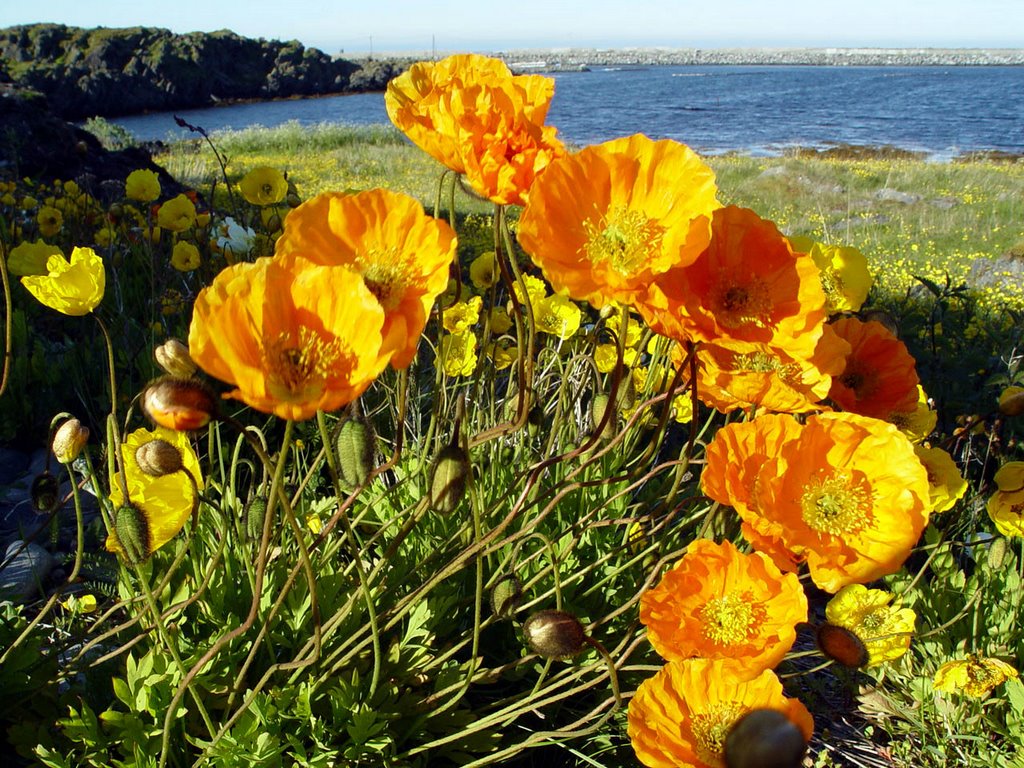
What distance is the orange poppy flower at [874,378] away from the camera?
4.80ft

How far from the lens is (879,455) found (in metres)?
1.33

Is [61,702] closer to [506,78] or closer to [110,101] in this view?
[506,78]

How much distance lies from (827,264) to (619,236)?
0.63 meters

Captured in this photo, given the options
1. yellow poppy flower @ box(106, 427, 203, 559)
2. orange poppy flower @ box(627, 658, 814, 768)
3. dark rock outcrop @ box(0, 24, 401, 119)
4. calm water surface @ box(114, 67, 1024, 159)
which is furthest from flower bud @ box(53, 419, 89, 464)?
dark rock outcrop @ box(0, 24, 401, 119)

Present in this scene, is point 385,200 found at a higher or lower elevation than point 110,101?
lower

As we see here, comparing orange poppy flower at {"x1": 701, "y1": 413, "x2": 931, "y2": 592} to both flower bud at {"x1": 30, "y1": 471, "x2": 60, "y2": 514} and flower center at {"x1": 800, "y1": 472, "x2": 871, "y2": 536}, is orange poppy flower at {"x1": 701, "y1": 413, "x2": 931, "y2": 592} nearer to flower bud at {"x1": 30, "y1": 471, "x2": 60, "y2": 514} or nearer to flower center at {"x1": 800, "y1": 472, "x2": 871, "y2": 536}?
flower center at {"x1": 800, "y1": 472, "x2": 871, "y2": 536}

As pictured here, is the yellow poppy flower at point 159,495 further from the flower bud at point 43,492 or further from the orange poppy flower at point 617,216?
the orange poppy flower at point 617,216

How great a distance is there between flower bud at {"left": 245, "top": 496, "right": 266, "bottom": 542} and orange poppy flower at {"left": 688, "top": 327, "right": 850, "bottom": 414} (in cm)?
83

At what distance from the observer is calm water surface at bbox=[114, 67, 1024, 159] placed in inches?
1147

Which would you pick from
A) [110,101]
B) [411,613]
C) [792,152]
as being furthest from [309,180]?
[110,101]

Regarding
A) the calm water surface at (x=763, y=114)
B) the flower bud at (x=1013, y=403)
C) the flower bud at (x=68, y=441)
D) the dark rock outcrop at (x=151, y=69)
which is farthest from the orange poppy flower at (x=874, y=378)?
the dark rock outcrop at (x=151, y=69)

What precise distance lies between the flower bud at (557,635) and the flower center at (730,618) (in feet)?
0.75

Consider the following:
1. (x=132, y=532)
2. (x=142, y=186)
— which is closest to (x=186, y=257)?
(x=142, y=186)

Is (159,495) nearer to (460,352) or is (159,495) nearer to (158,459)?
(158,459)
